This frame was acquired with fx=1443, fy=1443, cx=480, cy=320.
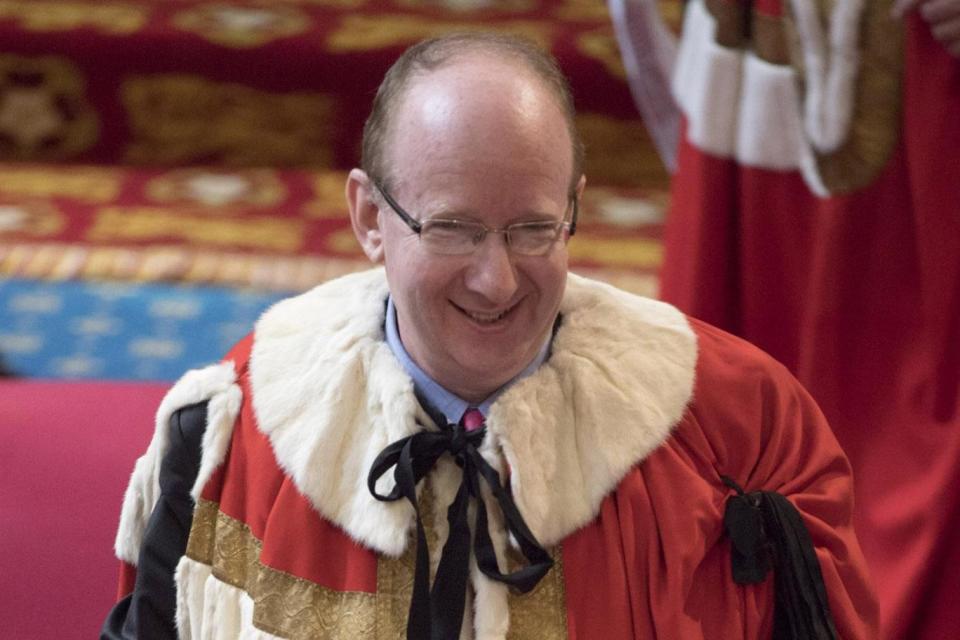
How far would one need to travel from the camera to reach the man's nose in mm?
1237

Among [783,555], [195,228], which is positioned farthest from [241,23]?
[783,555]

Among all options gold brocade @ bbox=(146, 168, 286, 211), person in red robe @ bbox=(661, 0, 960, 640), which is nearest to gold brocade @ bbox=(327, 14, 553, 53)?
gold brocade @ bbox=(146, 168, 286, 211)

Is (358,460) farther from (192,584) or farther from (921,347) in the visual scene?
(921,347)

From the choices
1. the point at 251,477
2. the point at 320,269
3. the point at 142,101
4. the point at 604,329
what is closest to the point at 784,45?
the point at 604,329

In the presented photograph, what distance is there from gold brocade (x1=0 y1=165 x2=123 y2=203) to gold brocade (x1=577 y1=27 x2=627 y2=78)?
1.25 metres

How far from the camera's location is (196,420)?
1.43 meters

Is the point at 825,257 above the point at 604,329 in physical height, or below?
below

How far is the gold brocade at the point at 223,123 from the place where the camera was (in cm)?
376

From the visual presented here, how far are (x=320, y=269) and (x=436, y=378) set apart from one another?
1829mm

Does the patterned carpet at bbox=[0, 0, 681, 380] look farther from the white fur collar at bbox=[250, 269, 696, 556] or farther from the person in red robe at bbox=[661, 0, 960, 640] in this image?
the white fur collar at bbox=[250, 269, 696, 556]

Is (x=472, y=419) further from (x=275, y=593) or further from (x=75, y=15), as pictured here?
(x=75, y=15)

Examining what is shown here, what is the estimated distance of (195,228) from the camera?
339 cm

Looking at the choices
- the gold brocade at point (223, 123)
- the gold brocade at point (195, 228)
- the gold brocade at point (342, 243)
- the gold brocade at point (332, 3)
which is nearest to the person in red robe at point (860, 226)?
the gold brocade at point (342, 243)

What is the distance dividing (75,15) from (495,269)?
9.86ft
